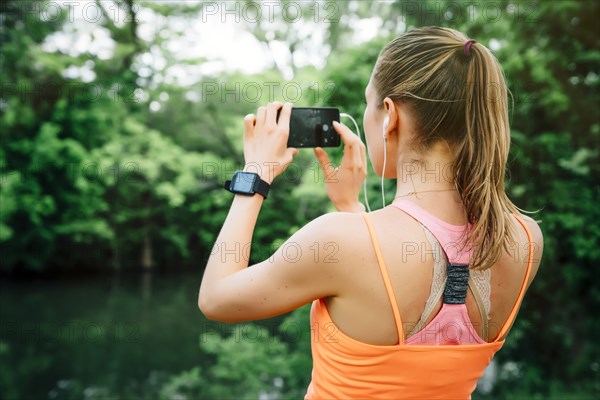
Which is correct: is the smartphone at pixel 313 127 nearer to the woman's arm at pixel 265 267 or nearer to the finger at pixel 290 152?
the finger at pixel 290 152

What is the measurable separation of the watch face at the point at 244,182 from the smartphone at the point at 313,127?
0.21 meters

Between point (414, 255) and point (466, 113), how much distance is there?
0.92 ft

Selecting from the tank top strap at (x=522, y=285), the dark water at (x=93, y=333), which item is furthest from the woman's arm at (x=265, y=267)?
the dark water at (x=93, y=333)

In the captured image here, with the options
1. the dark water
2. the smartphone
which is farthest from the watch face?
the dark water

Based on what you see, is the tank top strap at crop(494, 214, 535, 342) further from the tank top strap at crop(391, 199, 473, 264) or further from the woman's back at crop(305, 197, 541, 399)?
the tank top strap at crop(391, 199, 473, 264)

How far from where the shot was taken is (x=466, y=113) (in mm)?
998

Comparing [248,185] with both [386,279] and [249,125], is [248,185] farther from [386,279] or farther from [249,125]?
[386,279]

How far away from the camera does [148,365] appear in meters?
8.34

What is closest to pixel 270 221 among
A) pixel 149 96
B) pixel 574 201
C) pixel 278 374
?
pixel 149 96

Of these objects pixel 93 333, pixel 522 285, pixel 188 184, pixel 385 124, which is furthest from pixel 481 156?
pixel 188 184

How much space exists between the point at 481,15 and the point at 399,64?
15.8 feet

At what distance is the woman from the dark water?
7217 millimetres

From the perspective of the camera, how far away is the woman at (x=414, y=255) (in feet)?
3.04

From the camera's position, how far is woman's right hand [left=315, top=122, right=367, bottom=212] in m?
1.36
